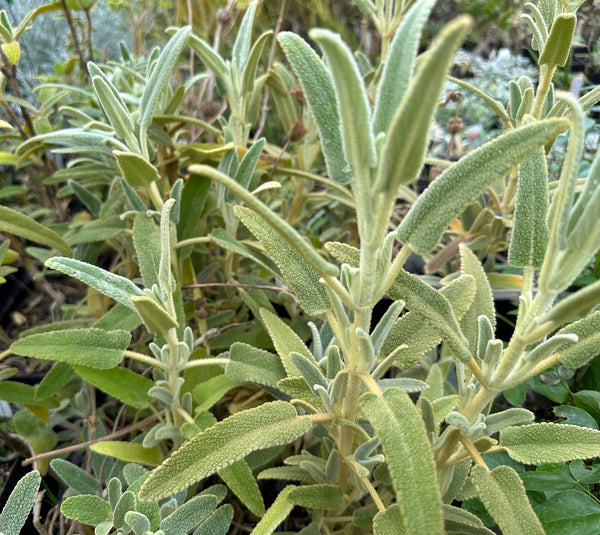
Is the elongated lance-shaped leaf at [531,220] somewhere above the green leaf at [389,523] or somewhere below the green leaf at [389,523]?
above

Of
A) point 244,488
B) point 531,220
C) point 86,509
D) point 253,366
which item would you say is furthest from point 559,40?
point 86,509

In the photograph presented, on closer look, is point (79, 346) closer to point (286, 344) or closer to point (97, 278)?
point (97, 278)

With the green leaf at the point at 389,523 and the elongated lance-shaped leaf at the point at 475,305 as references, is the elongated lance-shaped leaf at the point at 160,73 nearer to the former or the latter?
the elongated lance-shaped leaf at the point at 475,305

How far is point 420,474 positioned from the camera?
1.16 ft

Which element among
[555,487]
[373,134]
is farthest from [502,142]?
[555,487]

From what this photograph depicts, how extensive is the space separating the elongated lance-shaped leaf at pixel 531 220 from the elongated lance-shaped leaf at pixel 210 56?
0.59 meters

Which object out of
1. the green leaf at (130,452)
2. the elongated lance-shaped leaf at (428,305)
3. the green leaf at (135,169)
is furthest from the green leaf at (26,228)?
the elongated lance-shaped leaf at (428,305)

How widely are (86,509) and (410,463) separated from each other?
15.2 inches

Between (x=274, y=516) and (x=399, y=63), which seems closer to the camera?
(x=399, y=63)

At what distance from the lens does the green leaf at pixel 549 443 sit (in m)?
0.46

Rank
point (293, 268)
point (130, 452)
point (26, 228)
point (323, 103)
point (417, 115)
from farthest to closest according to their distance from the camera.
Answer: point (26, 228) → point (130, 452) → point (293, 268) → point (323, 103) → point (417, 115)

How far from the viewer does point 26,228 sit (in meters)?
0.78

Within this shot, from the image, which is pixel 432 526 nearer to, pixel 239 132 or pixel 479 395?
pixel 479 395

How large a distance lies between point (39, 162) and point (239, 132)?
1.72ft
